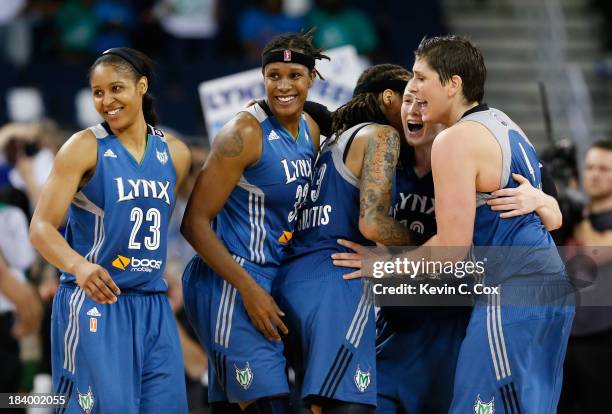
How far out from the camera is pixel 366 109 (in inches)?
234

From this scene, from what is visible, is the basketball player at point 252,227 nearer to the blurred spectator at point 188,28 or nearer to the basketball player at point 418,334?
the basketball player at point 418,334

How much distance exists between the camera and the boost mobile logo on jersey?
5367mm

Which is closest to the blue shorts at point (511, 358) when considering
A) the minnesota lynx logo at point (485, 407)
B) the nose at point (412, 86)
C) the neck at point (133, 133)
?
the minnesota lynx logo at point (485, 407)

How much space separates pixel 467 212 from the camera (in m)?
5.06

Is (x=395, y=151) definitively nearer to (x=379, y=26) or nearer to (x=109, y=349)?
(x=109, y=349)

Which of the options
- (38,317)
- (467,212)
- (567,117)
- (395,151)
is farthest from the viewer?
(567,117)

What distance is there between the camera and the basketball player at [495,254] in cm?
508

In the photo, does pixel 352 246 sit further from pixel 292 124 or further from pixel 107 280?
pixel 107 280

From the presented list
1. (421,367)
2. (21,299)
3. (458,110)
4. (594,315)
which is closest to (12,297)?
(21,299)

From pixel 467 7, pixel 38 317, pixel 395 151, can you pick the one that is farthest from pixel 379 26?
pixel 395 151

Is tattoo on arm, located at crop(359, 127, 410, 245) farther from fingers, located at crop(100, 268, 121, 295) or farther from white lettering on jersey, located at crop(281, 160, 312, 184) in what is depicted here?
fingers, located at crop(100, 268, 121, 295)

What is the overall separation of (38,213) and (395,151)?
1829mm

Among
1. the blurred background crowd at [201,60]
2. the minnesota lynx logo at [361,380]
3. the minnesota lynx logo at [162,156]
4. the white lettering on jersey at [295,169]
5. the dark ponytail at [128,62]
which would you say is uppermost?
the blurred background crowd at [201,60]

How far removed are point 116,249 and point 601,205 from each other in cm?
398
